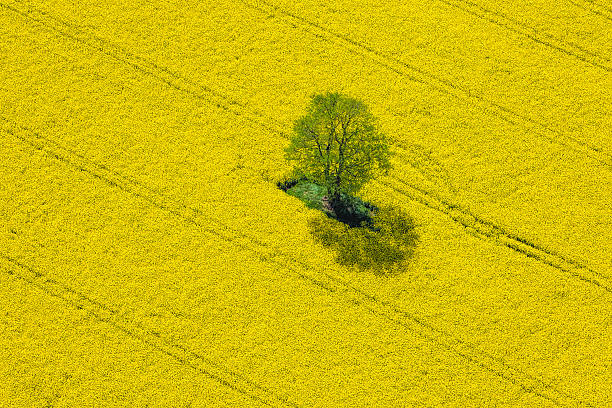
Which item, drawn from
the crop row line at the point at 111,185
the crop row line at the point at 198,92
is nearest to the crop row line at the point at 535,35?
the crop row line at the point at 198,92

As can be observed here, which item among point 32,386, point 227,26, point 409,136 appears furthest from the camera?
point 227,26

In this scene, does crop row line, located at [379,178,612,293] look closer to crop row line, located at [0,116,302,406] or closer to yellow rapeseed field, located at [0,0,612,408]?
yellow rapeseed field, located at [0,0,612,408]

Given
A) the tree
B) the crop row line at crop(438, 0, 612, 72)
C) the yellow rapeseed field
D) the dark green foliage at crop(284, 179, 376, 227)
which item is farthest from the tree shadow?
the crop row line at crop(438, 0, 612, 72)

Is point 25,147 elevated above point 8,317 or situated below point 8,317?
above

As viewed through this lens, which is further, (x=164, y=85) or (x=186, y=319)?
(x=164, y=85)

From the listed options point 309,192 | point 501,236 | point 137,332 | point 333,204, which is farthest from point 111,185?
point 501,236

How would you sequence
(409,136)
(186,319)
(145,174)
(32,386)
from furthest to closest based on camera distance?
(409,136) < (145,174) < (186,319) < (32,386)

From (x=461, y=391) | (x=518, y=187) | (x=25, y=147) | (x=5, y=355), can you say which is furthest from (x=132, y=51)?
(x=461, y=391)

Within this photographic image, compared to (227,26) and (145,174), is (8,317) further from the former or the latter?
(227,26)

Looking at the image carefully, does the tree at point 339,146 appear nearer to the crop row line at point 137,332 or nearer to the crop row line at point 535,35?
the crop row line at point 137,332
